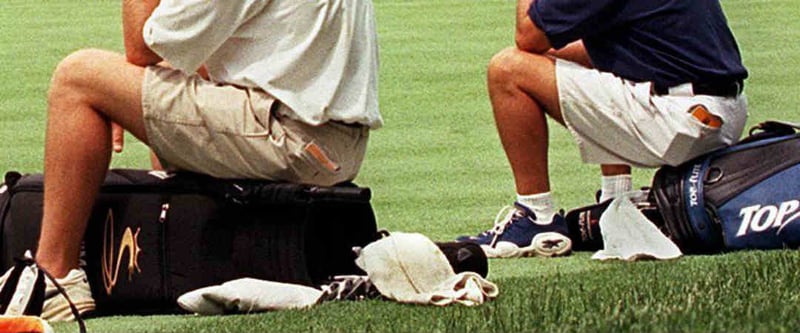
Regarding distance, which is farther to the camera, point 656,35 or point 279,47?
point 656,35

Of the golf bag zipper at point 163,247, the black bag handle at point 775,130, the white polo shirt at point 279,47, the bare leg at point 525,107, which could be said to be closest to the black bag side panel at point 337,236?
the white polo shirt at point 279,47

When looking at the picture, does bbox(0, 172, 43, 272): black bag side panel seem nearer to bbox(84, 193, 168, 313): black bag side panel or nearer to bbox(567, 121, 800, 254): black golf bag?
bbox(84, 193, 168, 313): black bag side panel

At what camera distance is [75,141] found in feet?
14.2

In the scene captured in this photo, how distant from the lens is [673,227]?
486 centimetres

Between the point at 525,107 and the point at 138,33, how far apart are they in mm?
1287

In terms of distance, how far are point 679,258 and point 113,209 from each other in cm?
147

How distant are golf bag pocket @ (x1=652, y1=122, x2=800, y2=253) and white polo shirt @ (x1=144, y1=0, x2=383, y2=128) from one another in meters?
0.95

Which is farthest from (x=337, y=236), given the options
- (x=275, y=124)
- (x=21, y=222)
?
(x=21, y=222)

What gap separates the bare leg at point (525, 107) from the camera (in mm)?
5125

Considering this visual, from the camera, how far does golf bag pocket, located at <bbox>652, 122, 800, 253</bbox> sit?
467 centimetres

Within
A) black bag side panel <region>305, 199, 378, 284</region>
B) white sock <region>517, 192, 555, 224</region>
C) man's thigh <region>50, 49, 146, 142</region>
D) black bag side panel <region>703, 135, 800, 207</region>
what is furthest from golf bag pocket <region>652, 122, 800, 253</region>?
man's thigh <region>50, 49, 146, 142</region>

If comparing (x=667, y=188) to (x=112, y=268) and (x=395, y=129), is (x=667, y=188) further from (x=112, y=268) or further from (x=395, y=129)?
(x=395, y=129)

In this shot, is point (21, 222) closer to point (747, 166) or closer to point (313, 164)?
point (313, 164)

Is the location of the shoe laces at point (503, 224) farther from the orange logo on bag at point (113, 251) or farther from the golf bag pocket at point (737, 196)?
the orange logo on bag at point (113, 251)
